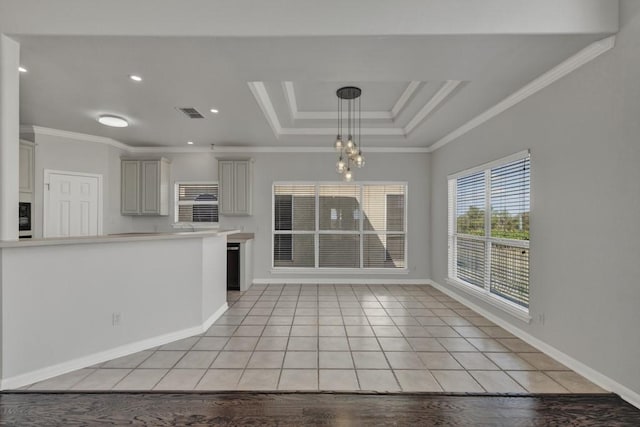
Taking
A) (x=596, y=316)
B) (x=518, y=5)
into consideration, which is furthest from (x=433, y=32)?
(x=596, y=316)

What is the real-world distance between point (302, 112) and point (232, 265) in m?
2.82

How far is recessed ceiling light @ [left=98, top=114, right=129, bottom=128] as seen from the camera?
4.18 m

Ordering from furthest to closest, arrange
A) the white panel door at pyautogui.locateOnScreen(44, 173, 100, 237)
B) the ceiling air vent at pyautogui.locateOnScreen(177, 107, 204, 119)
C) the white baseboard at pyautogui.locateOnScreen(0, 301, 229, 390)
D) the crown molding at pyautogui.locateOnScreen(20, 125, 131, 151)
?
the white panel door at pyautogui.locateOnScreen(44, 173, 100, 237)
the crown molding at pyautogui.locateOnScreen(20, 125, 131, 151)
the ceiling air vent at pyautogui.locateOnScreen(177, 107, 204, 119)
the white baseboard at pyautogui.locateOnScreen(0, 301, 229, 390)

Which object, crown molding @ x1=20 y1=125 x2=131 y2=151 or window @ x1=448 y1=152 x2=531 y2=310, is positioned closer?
window @ x1=448 y1=152 x2=531 y2=310

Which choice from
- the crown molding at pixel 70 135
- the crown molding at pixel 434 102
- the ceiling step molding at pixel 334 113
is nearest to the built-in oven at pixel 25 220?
the crown molding at pixel 70 135

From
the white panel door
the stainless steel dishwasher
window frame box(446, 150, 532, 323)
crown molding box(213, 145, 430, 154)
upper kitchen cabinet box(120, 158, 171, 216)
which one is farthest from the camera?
crown molding box(213, 145, 430, 154)

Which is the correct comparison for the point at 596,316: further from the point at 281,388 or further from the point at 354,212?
the point at 354,212

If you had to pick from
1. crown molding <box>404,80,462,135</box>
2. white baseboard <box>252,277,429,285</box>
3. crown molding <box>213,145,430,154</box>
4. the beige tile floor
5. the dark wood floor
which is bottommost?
the dark wood floor

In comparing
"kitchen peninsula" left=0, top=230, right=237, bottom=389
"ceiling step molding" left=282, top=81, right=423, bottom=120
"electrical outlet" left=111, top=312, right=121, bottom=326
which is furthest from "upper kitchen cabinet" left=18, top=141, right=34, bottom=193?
"ceiling step molding" left=282, top=81, right=423, bottom=120

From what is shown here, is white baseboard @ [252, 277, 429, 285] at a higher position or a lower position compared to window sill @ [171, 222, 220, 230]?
lower

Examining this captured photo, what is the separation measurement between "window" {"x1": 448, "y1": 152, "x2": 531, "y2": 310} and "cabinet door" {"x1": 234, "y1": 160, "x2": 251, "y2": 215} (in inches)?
139

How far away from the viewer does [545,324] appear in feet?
9.96

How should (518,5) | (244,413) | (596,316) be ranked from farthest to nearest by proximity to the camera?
(596,316)
(518,5)
(244,413)

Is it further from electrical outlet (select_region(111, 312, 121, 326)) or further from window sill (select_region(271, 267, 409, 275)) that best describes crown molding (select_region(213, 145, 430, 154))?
electrical outlet (select_region(111, 312, 121, 326))
